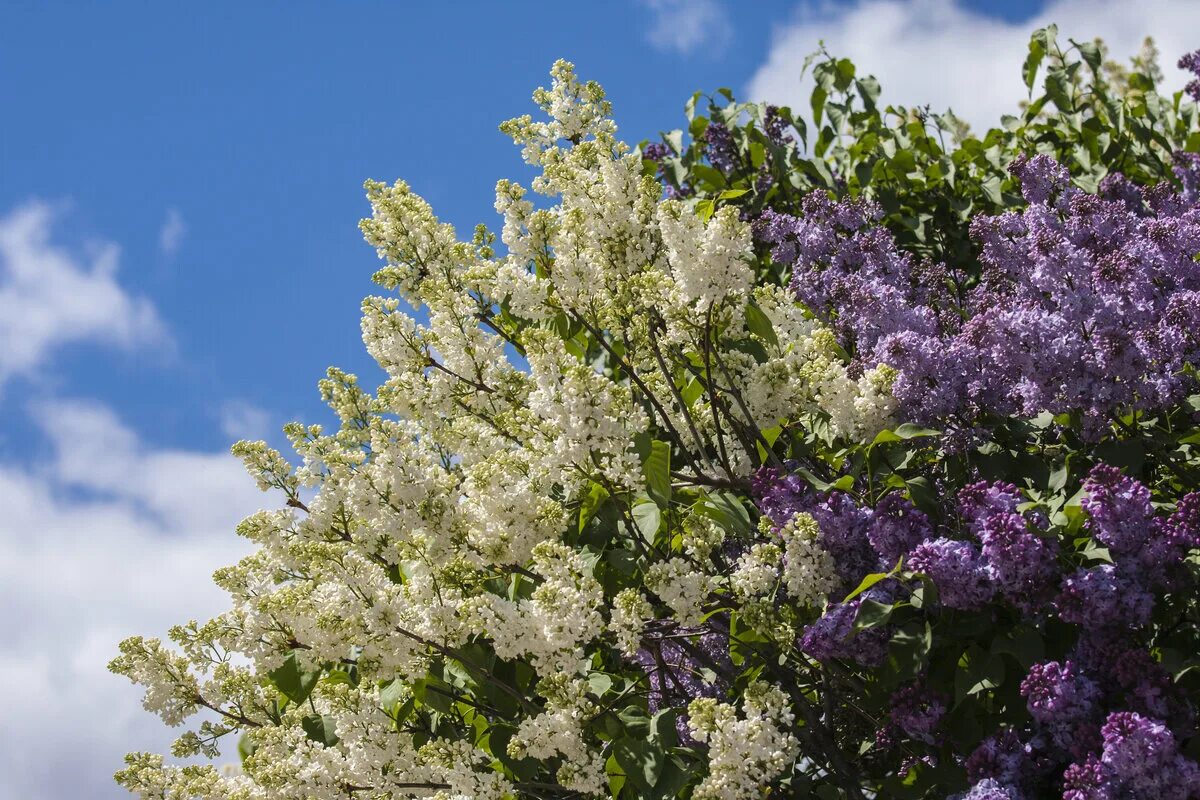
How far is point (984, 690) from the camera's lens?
353cm

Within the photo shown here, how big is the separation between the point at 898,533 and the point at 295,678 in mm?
2038

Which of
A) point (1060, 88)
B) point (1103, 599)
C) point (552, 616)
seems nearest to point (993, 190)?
point (1060, 88)

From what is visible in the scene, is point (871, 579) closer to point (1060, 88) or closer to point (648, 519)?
point (648, 519)

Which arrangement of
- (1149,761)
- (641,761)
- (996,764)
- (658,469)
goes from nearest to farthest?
1. (1149,761)
2. (996,764)
3. (641,761)
4. (658,469)

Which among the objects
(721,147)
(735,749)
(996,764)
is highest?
(721,147)

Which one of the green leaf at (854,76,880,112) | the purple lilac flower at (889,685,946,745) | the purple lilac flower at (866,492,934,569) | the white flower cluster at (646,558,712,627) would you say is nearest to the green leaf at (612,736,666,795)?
the white flower cluster at (646,558,712,627)

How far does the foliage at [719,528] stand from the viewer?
3252 millimetres

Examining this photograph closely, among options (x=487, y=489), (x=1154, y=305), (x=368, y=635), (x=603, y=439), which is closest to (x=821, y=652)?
Answer: (x=603, y=439)

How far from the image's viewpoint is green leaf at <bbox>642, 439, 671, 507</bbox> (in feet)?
12.1

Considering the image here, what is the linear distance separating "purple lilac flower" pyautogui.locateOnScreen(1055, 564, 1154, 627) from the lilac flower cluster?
615 millimetres

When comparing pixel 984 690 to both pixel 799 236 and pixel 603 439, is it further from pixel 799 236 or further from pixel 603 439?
pixel 799 236

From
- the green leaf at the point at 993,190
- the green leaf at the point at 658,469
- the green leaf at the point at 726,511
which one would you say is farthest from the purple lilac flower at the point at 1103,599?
the green leaf at the point at 993,190

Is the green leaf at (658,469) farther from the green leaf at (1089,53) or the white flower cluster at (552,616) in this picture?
the green leaf at (1089,53)

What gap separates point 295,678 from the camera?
4.27m
